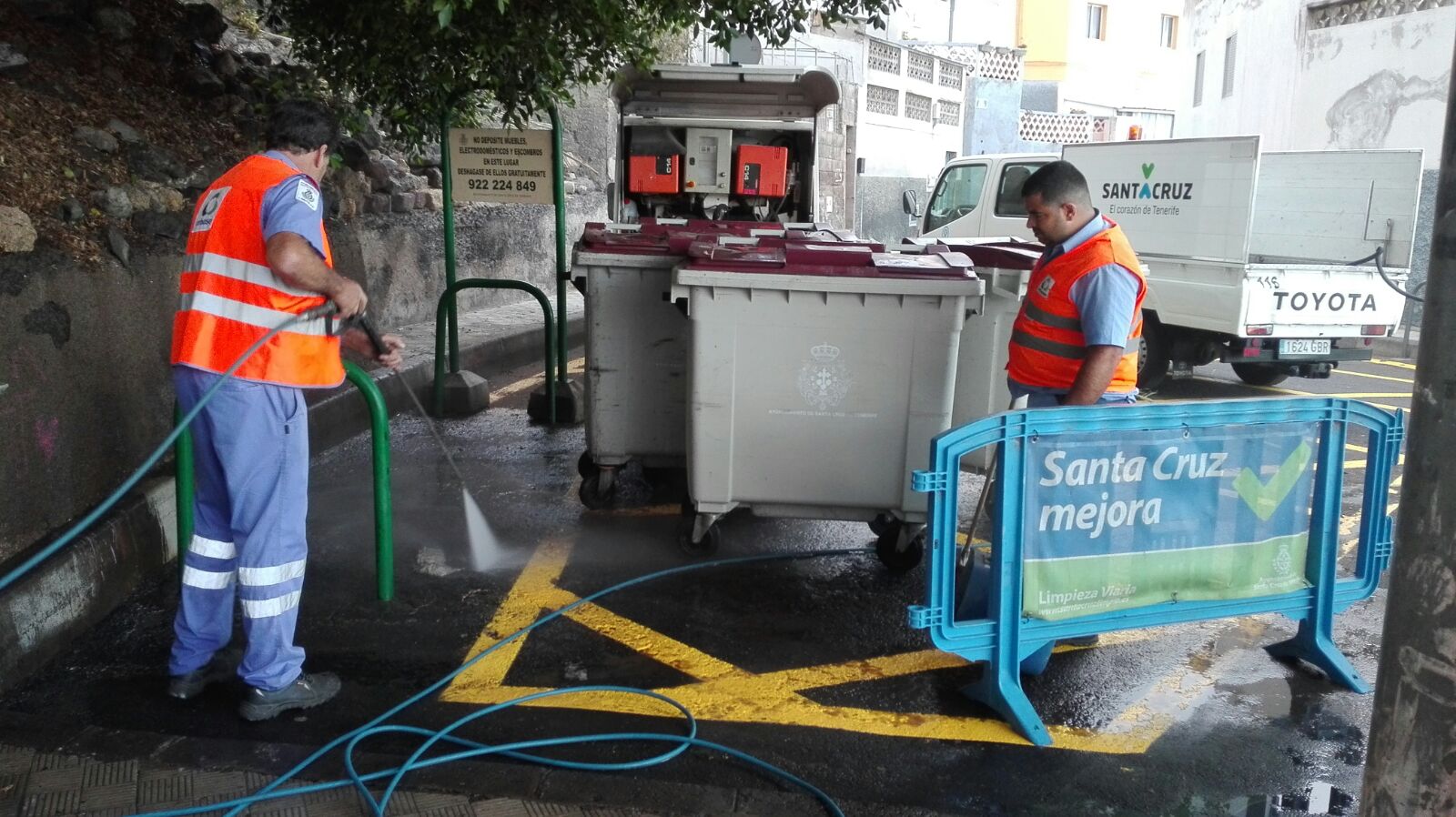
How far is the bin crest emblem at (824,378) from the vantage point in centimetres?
446

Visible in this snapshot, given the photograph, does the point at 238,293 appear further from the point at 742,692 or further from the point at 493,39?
the point at 493,39

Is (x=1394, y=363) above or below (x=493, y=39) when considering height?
below

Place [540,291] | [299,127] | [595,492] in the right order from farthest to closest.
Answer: [540,291] → [595,492] → [299,127]

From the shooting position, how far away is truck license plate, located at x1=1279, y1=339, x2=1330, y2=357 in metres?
8.38

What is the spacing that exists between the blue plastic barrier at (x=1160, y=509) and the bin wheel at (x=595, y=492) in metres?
2.45

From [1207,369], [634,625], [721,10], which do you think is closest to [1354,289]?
[1207,369]

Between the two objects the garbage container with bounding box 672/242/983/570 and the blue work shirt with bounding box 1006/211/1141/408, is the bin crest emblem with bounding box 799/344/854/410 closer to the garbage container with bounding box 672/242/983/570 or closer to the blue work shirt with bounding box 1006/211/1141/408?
the garbage container with bounding box 672/242/983/570

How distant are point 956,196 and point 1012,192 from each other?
105 cm

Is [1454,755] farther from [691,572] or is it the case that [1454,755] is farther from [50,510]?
[50,510]

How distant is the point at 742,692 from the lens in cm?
372

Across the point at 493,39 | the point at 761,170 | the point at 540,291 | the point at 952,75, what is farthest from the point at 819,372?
the point at 952,75

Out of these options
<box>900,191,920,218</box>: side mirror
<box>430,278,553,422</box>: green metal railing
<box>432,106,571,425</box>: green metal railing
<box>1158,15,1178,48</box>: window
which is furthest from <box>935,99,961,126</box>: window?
<box>430,278,553,422</box>: green metal railing

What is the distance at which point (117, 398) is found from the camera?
4.61 m

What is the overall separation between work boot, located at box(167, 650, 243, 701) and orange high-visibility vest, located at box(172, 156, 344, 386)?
103 centimetres
